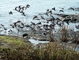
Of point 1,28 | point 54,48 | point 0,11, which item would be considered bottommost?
point 0,11

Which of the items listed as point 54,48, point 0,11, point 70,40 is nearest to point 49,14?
point 0,11

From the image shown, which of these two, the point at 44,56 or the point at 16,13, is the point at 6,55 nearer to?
the point at 44,56

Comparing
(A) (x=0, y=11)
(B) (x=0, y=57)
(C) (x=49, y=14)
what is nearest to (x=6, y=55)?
(B) (x=0, y=57)

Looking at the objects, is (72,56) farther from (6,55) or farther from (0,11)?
(0,11)

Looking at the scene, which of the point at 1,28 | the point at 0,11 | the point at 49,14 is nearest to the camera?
the point at 1,28

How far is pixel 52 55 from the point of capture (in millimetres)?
7027

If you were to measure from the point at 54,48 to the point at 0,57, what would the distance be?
1491 mm

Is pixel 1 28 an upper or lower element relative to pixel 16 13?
upper

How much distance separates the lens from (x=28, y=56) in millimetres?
6977

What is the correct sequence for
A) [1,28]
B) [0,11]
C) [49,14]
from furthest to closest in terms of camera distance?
[0,11]
[49,14]
[1,28]

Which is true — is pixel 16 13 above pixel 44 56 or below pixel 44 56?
below

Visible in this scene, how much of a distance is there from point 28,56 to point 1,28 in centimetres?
917

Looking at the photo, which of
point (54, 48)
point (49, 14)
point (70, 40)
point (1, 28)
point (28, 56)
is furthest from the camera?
point (49, 14)

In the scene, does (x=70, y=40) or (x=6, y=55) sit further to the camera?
(x=70, y=40)
